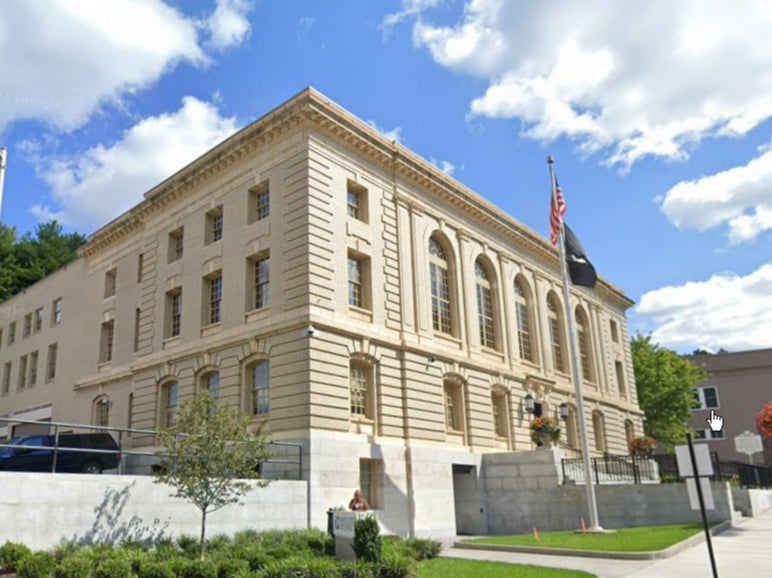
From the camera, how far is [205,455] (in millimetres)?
16406

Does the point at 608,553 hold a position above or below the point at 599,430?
below

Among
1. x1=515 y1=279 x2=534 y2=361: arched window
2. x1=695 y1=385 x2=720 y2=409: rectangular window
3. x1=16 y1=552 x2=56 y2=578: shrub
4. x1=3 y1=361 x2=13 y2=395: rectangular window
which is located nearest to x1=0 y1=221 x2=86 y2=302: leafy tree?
x1=3 y1=361 x2=13 y2=395: rectangular window

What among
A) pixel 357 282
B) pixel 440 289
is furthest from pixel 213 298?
pixel 440 289

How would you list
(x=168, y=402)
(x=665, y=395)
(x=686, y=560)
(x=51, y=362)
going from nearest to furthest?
(x=686, y=560) < (x=168, y=402) < (x=51, y=362) < (x=665, y=395)

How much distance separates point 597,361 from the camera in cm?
4656

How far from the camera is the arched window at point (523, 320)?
37438 mm

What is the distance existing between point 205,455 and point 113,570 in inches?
148

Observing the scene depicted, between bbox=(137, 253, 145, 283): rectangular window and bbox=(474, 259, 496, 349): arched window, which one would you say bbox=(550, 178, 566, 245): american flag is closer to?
bbox=(474, 259, 496, 349): arched window

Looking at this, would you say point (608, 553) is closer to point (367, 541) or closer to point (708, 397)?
point (367, 541)

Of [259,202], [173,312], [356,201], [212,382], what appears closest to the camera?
[212,382]

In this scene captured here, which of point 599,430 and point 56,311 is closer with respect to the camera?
point 56,311

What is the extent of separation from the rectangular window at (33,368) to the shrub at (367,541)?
34183 millimetres

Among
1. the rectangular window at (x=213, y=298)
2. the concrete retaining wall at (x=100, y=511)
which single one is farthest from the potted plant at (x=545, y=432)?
the rectangular window at (x=213, y=298)

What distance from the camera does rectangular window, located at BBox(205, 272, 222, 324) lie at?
94.4 ft
